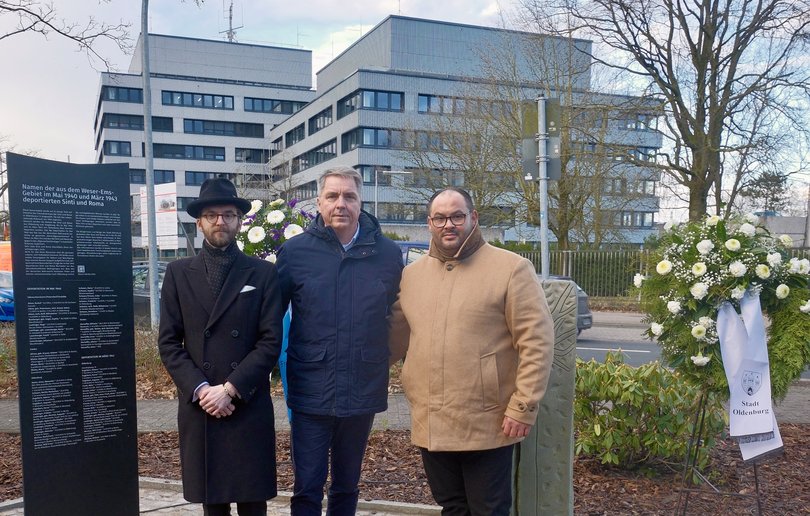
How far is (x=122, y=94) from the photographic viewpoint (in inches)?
2640

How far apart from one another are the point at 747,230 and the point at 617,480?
1998 mm

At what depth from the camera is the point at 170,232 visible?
12477 mm

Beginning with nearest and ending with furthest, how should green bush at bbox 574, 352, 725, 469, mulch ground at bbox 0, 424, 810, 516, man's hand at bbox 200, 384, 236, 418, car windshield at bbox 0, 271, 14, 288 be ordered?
man's hand at bbox 200, 384, 236, 418 → mulch ground at bbox 0, 424, 810, 516 → green bush at bbox 574, 352, 725, 469 → car windshield at bbox 0, 271, 14, 288

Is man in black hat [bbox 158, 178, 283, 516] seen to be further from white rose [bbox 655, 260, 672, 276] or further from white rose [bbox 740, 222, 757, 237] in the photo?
white rose [bbox 740, 222, 757, 237]

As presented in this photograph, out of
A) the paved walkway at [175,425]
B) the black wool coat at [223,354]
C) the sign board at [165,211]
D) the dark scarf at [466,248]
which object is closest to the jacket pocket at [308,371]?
the black wool coat at [223,354]

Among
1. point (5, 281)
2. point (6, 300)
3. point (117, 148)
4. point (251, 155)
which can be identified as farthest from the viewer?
point (251, 155)

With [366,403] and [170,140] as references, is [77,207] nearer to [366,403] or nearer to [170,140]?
[366,403]

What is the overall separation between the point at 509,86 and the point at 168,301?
21320 mm

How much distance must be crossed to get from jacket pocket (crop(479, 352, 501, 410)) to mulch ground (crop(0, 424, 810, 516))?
1.74m

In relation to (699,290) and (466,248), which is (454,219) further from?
(699,290)

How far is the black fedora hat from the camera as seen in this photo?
131 inches

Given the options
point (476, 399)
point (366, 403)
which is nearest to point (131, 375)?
point (366, 403)

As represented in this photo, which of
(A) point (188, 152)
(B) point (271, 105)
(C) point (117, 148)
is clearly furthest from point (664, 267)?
(C) point (117, 148)

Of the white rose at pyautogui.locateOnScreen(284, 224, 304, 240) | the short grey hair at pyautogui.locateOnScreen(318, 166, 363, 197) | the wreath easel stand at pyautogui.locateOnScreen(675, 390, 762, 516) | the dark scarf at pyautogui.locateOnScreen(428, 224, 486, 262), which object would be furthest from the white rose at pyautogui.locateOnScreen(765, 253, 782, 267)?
the white rose at pyautogui.locateOnScreen(284, 224, 304, 240)
